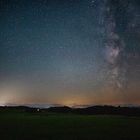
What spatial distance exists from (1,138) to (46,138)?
423cm

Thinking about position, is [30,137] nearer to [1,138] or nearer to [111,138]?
[1,138]

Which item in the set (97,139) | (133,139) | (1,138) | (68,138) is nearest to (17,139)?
(1,138)

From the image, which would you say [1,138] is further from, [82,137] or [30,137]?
[82,137]

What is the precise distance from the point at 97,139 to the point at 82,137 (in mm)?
1816

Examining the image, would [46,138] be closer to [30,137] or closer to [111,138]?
[30,137]

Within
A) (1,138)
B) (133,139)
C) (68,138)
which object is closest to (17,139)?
(1,138)

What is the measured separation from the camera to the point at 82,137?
25562mm

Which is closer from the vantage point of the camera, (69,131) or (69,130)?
(69,131)

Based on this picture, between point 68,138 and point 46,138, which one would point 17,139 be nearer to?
point 46,138

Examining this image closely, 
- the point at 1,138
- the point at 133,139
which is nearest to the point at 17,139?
the point at 1,138

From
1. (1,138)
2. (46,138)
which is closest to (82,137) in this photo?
(46,138)

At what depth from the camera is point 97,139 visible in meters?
24.4

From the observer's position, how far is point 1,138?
79.8 feet

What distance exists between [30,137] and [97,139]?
6.57 metres
